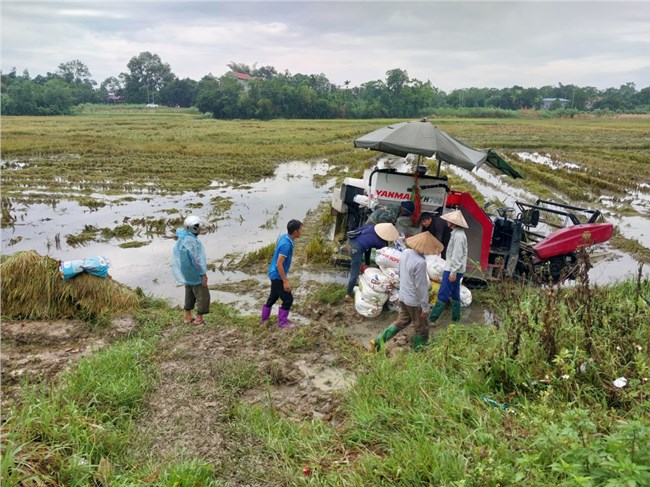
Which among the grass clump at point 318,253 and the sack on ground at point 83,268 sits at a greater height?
the sack on ground at point 83,268

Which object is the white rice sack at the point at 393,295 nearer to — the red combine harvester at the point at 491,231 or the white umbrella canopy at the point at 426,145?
the red combine harvester at the point at 491,231

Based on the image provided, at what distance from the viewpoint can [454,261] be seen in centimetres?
529

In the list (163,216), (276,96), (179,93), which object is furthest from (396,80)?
(163,216)

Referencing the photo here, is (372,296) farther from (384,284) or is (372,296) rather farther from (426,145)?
(426,145)

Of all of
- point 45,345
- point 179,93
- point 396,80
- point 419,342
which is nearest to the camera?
point 419,342

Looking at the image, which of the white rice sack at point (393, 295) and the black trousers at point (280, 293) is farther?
the white rice sack at point (393, 295)

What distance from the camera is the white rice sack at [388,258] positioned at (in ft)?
20.0

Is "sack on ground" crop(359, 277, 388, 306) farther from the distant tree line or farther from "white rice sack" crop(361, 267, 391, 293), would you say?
the distant tree line

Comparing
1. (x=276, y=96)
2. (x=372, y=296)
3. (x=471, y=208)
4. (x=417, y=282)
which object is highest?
(x=276, y=96)

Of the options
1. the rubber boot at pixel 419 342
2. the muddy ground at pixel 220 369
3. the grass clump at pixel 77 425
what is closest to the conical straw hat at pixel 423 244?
the rubber boot at pixel 419 342

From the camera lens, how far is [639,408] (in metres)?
2.76

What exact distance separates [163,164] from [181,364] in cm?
1792

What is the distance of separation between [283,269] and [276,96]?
62.4m

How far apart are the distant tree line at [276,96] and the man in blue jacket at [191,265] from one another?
59707mm
